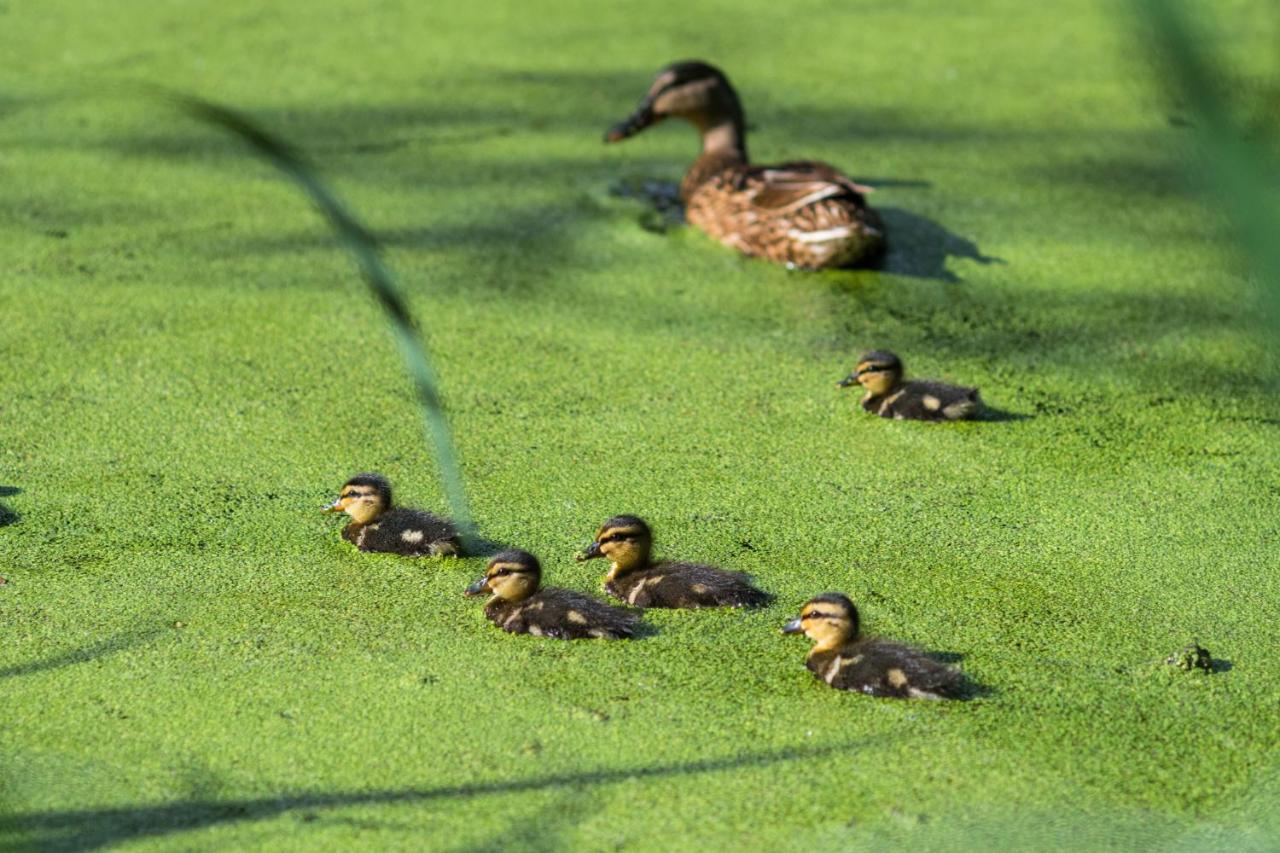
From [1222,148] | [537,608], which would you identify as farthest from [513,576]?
[1222,148]

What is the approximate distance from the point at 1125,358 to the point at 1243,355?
30cm

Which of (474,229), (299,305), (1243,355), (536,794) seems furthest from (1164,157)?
(536,794)

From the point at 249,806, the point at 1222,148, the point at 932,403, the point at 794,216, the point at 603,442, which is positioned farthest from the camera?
the point at 794,216

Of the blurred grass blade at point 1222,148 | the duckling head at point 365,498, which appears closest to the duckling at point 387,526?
the duckling head at point 365,498

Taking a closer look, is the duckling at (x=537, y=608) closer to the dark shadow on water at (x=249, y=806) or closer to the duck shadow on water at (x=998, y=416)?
the dark shadow on water at (x=249, y=806)

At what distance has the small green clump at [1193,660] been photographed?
2680mm

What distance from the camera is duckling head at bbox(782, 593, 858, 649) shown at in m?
2.63

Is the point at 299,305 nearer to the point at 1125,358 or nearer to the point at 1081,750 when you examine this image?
the point at 1125,358

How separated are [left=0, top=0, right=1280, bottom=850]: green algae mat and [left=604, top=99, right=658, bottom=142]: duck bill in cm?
12

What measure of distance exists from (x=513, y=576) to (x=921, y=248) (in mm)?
2157

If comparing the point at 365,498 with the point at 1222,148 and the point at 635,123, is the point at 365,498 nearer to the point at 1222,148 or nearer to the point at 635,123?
the point at 635,123

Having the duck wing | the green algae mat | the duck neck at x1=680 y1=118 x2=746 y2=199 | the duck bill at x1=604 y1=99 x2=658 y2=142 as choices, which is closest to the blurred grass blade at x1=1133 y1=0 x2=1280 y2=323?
the green algae mat

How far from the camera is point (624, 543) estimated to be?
2.89 meters

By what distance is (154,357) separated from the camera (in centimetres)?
384
